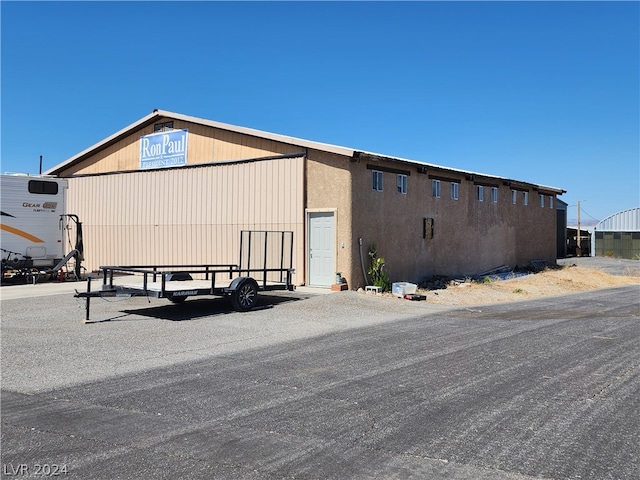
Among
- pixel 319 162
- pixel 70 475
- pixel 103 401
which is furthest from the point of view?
pixel 319 162

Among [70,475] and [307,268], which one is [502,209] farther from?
[70,475]

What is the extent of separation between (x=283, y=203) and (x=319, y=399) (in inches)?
476

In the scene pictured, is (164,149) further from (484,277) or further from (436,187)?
(484,277)

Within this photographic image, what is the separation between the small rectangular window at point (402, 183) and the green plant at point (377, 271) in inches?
107

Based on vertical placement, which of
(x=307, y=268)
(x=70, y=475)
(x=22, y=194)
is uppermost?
(x=22, y=194)

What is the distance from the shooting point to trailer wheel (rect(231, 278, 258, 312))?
12617 millimetres

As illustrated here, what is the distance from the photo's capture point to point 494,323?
1170cm

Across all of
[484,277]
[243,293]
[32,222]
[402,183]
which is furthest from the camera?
[484,277]

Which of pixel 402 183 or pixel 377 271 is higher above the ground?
pixel 402 183

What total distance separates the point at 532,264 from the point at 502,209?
162 inches

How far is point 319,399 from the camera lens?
19.8ft

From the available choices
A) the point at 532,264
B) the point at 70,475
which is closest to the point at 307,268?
the point at 70,475

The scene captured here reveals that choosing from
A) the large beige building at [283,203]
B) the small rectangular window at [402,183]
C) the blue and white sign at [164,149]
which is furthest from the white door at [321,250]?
the blue and white sign at [164,149]

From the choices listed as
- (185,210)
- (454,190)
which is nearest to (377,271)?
(454,190)
